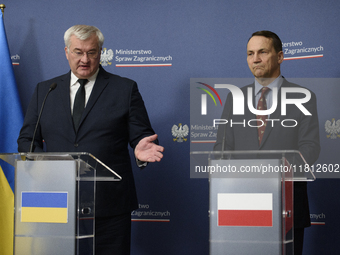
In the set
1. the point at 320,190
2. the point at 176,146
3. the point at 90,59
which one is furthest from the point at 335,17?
the point at 90,59

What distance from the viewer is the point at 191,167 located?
346 centimetres

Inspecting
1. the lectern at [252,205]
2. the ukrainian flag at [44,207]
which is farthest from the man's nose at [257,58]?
the ukrainian flag at [44,207]

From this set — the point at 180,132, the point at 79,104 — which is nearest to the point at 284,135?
the point at 180,132

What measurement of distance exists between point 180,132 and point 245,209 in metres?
1.93

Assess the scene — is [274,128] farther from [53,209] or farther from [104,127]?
[53,209]

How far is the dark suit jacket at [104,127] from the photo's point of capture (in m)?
2.30

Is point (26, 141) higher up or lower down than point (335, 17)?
lower down

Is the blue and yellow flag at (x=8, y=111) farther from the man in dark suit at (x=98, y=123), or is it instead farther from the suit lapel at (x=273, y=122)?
the suit lapel at (x=273, y=122)

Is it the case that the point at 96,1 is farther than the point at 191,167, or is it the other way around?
the point at 96,1

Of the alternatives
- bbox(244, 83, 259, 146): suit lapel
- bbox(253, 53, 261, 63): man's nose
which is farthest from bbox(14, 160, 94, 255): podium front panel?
bbox(253, 53, 261, 63): man's nose

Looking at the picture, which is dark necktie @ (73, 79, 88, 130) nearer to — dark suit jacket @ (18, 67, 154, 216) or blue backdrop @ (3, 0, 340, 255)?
dark suit jacket @ (18, 67, 154, 216)

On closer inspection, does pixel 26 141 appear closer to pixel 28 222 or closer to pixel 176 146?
pixel 28 222

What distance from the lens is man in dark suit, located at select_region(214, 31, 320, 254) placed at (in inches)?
88.0

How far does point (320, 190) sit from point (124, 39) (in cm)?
224
